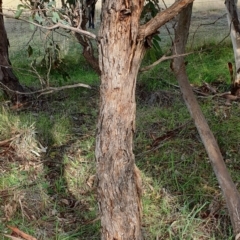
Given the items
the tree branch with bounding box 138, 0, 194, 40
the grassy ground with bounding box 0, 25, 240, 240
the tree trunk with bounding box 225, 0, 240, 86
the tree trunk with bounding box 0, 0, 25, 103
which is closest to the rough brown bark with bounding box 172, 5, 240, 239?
the grassy ground with bounding box 0, 25, 240, 240

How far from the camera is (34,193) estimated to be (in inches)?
166

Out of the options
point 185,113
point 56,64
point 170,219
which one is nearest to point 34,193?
point 170,219

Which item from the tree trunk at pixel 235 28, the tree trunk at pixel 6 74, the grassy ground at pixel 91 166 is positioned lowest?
the grassy ground at pixel 91 166

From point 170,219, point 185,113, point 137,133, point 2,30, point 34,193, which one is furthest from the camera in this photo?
point 2,30

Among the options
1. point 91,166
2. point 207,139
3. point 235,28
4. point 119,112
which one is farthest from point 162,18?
point 235,28

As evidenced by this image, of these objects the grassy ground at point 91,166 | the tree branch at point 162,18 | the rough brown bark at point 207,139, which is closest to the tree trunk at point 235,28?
the grassy ground at point 91,166

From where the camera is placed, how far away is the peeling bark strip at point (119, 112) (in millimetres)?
2576

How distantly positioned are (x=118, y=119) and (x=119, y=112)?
0.04 meters

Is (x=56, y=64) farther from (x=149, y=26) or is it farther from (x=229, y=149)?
(x=149, y=26)

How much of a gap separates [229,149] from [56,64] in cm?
187

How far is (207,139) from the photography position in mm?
3717

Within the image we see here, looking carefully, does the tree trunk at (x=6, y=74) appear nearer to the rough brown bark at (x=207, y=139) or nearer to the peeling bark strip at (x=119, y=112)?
the rough brown bark at (x=207, y=139)

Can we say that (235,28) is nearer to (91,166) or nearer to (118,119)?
(91,166)

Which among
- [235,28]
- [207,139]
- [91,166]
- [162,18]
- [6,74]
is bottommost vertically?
[91,166]
